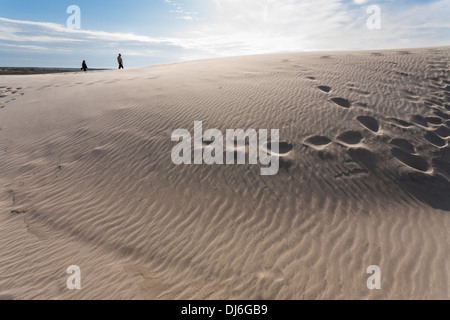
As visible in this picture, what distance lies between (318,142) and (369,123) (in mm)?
1862

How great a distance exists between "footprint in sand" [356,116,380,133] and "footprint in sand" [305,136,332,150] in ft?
4.50

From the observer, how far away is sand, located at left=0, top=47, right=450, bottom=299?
3.69 meters

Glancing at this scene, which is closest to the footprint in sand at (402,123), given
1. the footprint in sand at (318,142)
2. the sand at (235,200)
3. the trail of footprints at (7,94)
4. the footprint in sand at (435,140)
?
the sand at (235,200)

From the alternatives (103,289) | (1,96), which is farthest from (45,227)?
(1,96)

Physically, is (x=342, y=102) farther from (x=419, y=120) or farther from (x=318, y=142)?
(x=318, y=142)

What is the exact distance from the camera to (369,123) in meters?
6.88

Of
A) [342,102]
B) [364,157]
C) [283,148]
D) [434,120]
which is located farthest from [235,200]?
[434,120]

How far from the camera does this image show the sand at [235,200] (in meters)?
3.69

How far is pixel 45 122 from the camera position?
862cm

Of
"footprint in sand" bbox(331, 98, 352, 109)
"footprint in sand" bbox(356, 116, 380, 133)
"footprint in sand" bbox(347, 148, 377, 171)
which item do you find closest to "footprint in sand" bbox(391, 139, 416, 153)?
"footprint in sand" bbox(356, 116, 380, 133)

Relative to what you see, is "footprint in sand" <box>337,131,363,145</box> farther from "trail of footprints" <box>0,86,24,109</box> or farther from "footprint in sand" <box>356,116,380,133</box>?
"trail of footprints" <box>0,86,24,109</box>

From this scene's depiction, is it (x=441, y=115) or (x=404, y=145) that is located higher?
(x=441, y=115)

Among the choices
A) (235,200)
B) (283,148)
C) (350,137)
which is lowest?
(235,200)

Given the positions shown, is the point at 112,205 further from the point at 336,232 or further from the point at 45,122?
the point at 45,122
